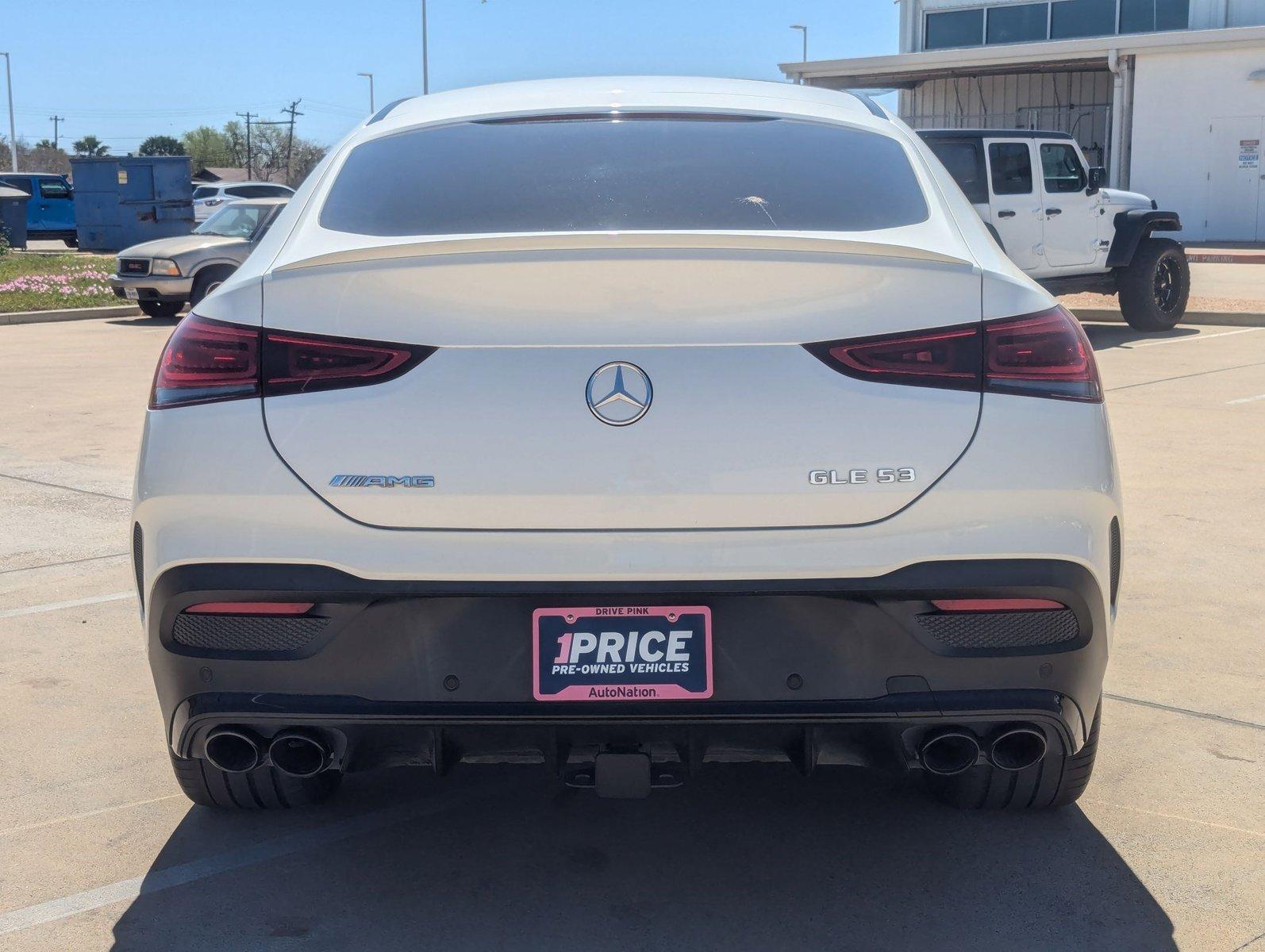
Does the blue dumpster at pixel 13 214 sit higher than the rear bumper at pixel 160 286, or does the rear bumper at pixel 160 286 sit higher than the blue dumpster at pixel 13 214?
the blue dumpster at pixel 13 214

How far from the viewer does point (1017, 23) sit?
40.9 metres

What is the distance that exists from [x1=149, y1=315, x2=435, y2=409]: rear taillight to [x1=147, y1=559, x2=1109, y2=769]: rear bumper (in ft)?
1.07

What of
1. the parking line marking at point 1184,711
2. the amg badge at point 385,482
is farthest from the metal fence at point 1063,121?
the amg badge at point 385,482

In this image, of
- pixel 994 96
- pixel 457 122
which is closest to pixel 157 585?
pixel 457 122

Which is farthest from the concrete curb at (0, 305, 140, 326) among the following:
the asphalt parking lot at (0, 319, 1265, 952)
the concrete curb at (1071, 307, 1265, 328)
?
the asphalt parking lot at (0, 319, 1265, 952)

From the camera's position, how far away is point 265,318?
2.66 metres

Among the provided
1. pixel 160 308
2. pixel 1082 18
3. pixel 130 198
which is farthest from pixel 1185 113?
pixel 160 308

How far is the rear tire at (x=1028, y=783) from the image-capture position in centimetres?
309

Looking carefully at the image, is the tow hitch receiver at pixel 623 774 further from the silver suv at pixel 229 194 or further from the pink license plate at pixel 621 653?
the silver suv at pixel 229 194

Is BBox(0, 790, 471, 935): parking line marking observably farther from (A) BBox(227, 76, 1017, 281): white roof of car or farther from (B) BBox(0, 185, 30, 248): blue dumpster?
(B) BBox(0, 185, 30, 248): blue dumpster

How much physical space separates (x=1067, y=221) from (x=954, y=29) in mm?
30270

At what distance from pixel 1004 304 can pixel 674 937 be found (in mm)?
1352

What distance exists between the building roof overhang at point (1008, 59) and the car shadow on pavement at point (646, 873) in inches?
1341

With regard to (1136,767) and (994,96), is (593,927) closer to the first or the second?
(1136,767)
